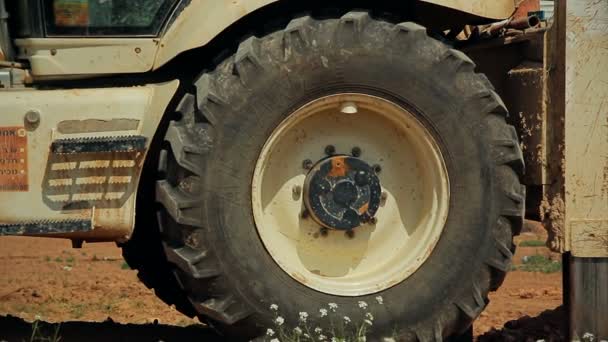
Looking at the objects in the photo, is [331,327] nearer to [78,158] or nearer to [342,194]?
[342,194]

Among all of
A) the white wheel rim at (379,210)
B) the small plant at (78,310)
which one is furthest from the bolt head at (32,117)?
the small plant at (78,310)

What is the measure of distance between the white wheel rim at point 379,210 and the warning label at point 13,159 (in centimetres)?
105

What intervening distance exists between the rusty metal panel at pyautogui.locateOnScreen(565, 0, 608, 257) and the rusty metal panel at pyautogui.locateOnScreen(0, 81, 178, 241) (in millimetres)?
1976

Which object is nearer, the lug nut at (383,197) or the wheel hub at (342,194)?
the wheel hub at (342,194)

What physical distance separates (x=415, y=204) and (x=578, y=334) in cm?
102

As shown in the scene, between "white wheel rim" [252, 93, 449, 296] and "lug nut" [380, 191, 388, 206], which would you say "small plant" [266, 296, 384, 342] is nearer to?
"white wheel rim" [252, 93, 449, 296]

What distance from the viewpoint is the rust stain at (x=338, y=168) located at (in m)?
5.62

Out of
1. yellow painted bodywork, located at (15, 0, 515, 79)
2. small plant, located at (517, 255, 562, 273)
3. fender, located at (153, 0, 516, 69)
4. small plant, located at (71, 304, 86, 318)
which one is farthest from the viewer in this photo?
small plant, located at (517, 255, 562, 273)

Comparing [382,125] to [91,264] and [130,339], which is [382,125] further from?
[91,264]

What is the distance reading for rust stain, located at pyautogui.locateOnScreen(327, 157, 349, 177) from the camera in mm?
5625

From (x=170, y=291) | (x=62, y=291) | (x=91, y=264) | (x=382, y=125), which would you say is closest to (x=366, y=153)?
(x=382, y=125)

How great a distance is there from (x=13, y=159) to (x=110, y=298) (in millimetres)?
4038

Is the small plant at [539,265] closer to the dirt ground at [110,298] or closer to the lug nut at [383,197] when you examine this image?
the dirt ground at [110,298]

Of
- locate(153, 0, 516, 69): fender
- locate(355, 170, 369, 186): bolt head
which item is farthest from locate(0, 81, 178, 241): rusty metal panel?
locate(355, 170, 369, 186): bolt head
